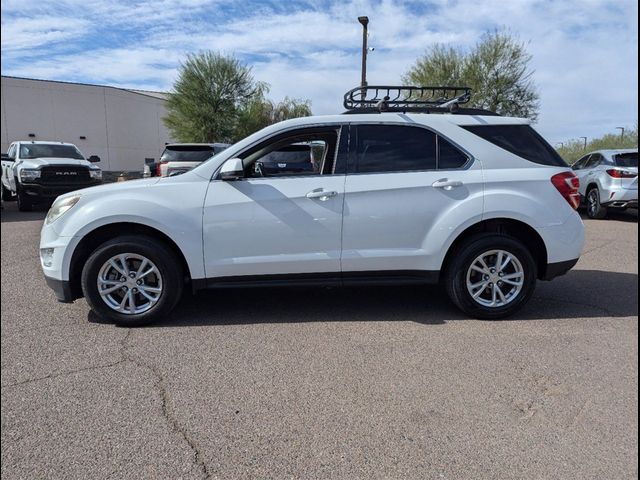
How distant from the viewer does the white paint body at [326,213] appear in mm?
4117

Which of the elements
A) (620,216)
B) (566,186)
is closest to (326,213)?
(566,186)

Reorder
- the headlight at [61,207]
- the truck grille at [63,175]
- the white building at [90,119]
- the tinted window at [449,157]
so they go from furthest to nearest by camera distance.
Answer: the white building at [90,119]
the truck grille at [63,175]
the tinted window at [449,157]
the headlight at [61,207]

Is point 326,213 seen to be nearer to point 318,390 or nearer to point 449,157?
point 449,157

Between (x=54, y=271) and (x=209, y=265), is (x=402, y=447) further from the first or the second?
(x=54, y=271)

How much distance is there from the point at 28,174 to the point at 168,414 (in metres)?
11.4

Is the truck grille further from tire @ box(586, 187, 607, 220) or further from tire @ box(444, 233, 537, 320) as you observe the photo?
tire @ box(586, 187, 607, 220)

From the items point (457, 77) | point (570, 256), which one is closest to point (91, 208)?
point (570, 256)

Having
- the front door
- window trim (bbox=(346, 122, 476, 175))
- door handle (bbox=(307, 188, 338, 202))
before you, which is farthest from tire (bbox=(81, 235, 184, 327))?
window trim (bbox=(346, 122, 476, 175))

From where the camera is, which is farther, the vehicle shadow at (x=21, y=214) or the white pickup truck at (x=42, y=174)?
the white pickup truck at (x=42, y=174)

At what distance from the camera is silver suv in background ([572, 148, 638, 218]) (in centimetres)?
1102

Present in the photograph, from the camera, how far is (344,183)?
426cm

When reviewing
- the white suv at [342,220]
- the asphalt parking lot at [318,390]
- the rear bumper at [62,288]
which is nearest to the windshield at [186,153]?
the asphalt parking lot at [318,390]

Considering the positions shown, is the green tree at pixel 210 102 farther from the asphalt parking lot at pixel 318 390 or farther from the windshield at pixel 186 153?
the asphalt parking lot at pixel 318 390

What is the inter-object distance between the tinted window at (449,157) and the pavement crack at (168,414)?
2966mm
